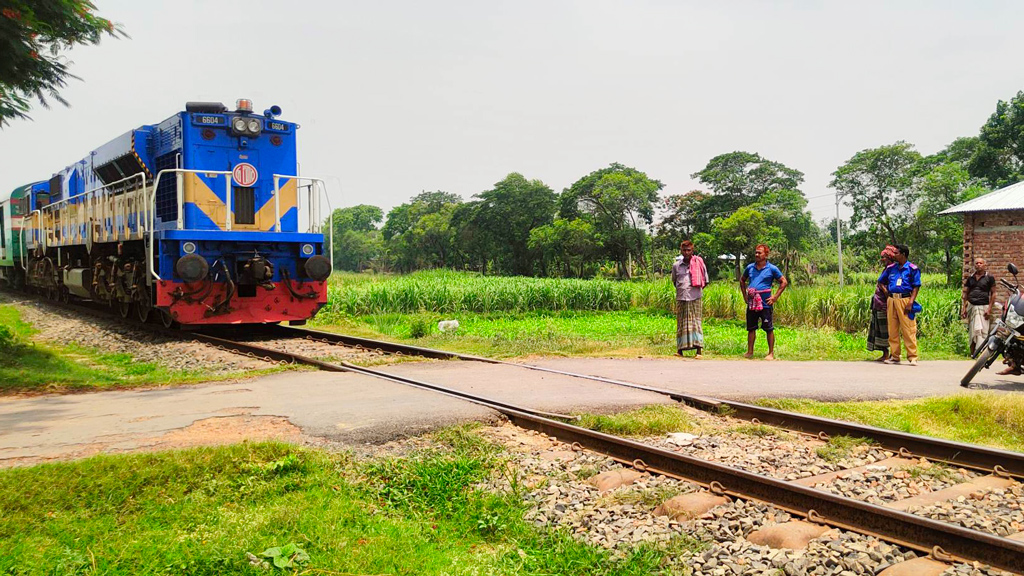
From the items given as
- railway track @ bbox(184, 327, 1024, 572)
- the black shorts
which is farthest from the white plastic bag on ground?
railway track @ bbox(184, 327, 1024, 572)

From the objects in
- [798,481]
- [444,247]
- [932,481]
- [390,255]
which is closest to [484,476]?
[798,481]

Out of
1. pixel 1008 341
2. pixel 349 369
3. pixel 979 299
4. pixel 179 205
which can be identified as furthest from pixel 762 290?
pixel 179 205

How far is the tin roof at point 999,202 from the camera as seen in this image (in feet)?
52.5

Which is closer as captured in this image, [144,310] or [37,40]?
[37,40]

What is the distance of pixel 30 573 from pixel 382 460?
2144 mm

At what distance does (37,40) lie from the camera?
8.04 meters

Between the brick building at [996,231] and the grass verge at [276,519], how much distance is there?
52.6ft

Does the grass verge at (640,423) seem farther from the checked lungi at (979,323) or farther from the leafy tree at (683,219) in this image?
the leafy tree at (683,219)

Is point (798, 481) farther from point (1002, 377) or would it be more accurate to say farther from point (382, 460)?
point (1002, 377)

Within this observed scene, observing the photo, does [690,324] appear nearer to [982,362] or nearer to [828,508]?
[982,362]

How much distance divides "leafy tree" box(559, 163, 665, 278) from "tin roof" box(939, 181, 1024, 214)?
29.7 m

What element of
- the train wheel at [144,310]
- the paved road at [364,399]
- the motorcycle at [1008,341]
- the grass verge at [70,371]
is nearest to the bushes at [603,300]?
the train wheel at [144,310]

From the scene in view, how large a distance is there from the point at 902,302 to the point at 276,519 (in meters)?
9.42

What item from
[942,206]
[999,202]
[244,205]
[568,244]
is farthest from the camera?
[568,244]
